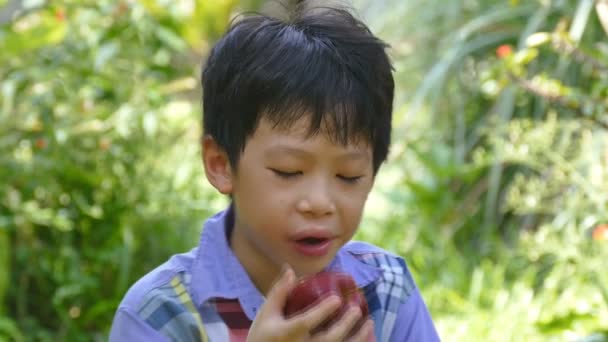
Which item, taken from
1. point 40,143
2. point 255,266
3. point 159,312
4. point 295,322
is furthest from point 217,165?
point 40,143

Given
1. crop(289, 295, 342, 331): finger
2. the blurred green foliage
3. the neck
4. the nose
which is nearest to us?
crop(289, 295, 342, 331): finger

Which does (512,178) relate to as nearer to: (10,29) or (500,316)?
(500,316)

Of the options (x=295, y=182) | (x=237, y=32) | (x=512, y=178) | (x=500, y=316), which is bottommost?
(x=500, y=316)

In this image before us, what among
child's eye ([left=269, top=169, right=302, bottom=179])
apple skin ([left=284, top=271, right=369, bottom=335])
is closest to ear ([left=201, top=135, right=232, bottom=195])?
child's eye ([left=269, top=169, right=302, bottom=179])

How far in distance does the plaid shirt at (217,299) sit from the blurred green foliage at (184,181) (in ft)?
4.34

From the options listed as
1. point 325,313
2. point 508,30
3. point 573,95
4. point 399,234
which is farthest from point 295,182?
point 508,30

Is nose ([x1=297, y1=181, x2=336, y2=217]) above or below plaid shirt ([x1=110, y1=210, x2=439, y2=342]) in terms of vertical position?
above

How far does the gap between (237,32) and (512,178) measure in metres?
3.08

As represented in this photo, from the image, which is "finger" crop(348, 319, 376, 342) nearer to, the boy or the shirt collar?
the boy

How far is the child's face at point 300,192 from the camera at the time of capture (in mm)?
1762

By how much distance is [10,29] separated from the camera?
3.65m

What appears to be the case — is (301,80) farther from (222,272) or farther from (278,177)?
(222,272)

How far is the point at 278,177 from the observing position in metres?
1.79

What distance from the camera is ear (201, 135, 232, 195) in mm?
1938
